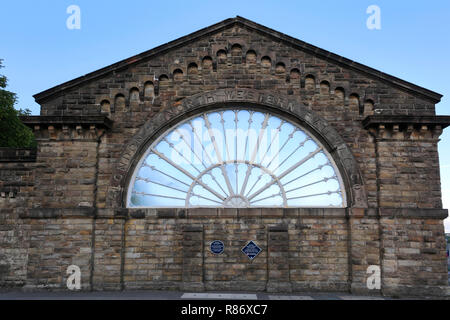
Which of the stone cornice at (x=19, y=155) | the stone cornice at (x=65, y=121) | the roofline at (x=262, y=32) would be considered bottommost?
the stone cornice at (x=19, y=155)

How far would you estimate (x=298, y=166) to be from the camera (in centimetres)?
1307

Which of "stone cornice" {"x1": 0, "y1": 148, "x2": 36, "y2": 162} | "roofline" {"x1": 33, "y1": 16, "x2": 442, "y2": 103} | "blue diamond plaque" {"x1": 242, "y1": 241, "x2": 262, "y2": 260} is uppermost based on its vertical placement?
"roofline" {"x1": 33, "y1": 16, "x2": 442, "y2": 103}

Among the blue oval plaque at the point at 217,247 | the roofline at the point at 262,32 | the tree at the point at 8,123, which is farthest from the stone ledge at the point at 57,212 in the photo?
the tree at the point at 8,123

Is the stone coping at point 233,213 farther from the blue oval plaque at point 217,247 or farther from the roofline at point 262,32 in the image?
the roofline at point 262,32

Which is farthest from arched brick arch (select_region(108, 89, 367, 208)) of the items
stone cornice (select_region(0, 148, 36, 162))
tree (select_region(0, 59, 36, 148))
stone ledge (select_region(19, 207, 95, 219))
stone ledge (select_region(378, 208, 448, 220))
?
tree (select_region(0, 59, 36, 148))

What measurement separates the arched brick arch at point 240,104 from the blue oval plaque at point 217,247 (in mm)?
3069

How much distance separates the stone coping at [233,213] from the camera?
40.3 ft

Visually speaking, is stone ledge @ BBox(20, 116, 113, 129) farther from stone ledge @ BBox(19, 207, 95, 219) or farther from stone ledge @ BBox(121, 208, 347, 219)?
stone ledge @ BBox(121, 208, 347, 219)

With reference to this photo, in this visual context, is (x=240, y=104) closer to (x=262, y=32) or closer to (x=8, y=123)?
(x=262, y=32)

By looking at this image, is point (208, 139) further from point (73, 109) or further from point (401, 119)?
point (401, 119)

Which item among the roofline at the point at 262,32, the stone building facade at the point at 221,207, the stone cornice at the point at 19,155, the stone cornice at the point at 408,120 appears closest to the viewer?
the stone building facade at the point at 221,207

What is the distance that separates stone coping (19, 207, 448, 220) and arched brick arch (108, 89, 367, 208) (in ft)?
1.00

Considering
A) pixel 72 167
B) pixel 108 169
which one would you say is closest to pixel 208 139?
pixel 108 169

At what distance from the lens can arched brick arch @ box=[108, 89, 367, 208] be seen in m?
12.6
